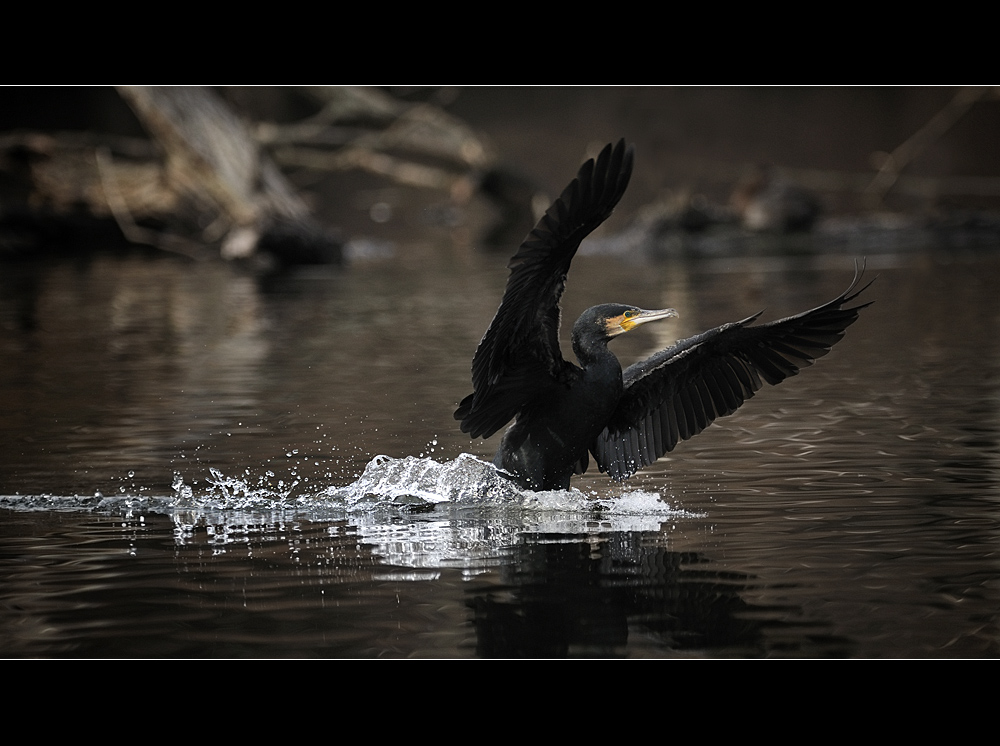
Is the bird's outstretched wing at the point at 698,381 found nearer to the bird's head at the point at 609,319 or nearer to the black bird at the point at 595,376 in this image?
the black bird at the point at 595,376

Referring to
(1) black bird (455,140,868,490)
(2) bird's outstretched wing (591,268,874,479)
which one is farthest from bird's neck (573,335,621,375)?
(2) bird's outstretched wing (591,268,874,479)

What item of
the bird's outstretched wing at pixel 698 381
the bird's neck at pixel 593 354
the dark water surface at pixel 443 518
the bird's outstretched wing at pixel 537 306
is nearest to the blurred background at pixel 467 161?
the dark water surface at pixel 443 518

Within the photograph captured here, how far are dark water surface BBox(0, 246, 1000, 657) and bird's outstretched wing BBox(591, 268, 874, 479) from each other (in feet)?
0.74

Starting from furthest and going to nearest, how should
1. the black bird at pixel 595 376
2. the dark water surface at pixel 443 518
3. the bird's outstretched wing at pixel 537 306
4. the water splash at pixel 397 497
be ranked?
the water splash at pixel 397 497 < the black bird at pixel 595 376 < the bird's outstretched wing at pixel 537 306 < the dark water surface at pixel 443 518

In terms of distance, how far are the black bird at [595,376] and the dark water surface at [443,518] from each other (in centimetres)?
20

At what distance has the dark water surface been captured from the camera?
362 centimetres

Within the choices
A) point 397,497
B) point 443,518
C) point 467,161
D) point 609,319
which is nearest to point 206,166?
point 467,161

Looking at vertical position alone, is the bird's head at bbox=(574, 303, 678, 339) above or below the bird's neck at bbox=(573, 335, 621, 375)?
above

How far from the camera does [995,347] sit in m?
9.41

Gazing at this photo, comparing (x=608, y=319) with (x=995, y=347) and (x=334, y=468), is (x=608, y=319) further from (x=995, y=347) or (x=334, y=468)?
(x=995, y=347)

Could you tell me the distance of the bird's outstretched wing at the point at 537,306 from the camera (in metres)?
4.07

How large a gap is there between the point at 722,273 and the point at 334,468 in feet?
34.4

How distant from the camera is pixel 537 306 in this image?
178 inches

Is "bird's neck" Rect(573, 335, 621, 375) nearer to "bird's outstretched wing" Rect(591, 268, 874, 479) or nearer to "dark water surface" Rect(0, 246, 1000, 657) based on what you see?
"bird's outstretched wing" Rect(591, 268, 874, 479)
